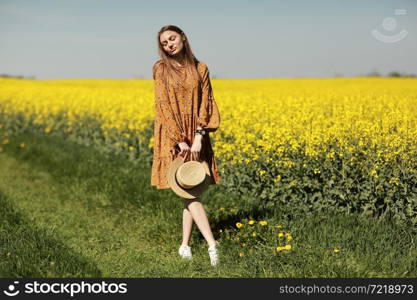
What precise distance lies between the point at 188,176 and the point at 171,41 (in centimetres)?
102

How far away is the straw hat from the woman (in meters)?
0.07

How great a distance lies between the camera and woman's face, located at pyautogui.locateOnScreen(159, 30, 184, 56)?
4.54m

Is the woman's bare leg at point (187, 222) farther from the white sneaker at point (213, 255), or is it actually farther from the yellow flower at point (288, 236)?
the yellow flower at point (288, 236)

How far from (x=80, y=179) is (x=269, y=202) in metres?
2.83

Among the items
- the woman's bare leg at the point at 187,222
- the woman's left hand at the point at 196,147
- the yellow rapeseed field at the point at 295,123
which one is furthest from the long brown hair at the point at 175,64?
the yellow rapeseed field at the point at 295,123

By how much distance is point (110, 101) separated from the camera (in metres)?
11.9

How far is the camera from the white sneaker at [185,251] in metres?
4.95

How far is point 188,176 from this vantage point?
4621 millimetres

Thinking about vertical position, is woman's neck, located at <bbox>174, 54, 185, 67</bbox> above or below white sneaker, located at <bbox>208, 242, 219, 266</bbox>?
above

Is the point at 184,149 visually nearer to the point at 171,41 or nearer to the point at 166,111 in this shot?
the point at 166,111

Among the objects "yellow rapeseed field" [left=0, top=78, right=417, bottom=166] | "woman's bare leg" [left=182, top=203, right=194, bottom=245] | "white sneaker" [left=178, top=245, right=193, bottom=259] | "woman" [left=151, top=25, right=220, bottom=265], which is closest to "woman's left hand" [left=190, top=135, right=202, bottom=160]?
"woman" [left=151, top=25, right=220, bottom=265]

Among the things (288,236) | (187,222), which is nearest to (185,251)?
(187,222)

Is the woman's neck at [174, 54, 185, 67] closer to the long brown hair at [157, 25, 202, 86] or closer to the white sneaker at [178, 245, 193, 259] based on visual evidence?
the long brown hair at [157, 25, 202, 86]

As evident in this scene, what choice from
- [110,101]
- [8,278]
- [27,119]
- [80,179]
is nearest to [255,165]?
[80,179]
